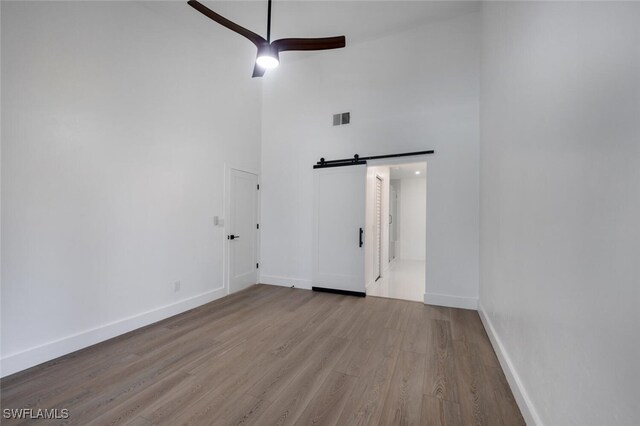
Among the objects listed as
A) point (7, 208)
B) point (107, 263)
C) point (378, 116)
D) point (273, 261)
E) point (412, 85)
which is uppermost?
point (412, 85)

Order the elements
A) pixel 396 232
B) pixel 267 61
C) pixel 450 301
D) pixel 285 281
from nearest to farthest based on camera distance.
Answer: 1. pixel 267 61
2. pixel 450 301
3. pixel 285 281
4. pixel 396 232

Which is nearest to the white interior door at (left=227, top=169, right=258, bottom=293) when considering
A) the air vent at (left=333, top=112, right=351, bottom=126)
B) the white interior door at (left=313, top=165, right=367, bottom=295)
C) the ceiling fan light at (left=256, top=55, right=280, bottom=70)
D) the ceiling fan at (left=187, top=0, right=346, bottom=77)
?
the white interior door at (left=313, top=165, right=367, bottom=295)

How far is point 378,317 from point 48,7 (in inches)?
195

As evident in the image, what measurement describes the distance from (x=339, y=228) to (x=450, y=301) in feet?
6.90

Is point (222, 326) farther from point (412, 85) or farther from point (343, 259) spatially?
point (412, 85)

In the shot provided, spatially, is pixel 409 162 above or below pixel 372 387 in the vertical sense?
above

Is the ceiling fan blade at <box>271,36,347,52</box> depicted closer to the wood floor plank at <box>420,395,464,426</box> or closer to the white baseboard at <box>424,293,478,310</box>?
the wood floor plank at <box>420,395,464,426</box>

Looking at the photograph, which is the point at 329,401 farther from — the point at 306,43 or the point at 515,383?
the point at 306,43

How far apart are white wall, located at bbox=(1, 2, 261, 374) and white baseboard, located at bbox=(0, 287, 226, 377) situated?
0.01 meters

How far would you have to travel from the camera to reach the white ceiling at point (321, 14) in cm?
356

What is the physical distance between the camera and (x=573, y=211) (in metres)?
1.23

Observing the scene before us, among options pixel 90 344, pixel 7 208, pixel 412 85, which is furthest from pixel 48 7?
pixel 412 85

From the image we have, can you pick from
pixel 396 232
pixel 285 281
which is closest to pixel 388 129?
pixel 285 281

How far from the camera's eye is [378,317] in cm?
354
